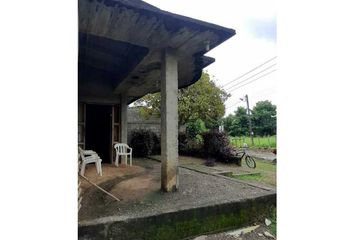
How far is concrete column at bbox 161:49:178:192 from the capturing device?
4.02m

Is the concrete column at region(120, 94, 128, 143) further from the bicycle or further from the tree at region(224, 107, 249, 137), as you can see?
the tree at region(224, 107, 249, 137)

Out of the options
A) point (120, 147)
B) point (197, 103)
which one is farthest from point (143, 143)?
point (197, 103)

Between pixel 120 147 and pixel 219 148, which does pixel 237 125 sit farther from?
pixel 120 147

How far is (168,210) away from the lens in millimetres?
2996

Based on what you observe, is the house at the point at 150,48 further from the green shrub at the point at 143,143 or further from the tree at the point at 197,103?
the tree at the point at 197,103

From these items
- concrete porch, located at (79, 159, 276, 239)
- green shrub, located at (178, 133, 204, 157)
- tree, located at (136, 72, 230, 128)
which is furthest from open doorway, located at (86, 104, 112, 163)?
concrete porch, located at (79, 159, 276, 239)

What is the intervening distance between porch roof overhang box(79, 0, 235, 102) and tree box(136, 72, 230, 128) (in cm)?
674

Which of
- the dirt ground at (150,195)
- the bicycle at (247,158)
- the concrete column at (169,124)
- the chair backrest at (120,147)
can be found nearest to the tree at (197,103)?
the bicycle at (247,158)

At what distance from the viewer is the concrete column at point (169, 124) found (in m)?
4.02

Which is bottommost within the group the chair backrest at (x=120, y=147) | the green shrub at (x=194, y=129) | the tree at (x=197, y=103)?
the chair backrest at (x=120, y=147)

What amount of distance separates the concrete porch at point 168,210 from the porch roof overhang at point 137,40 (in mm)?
2294

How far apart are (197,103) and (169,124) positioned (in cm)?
952
